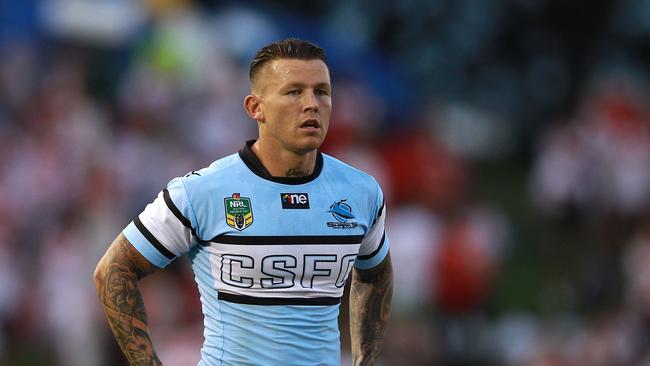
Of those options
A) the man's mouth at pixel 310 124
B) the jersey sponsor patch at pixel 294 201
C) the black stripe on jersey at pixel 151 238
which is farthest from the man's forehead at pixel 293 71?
the black stripe on jersey at pixel 151 238

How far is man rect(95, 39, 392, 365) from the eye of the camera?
5.82 metres

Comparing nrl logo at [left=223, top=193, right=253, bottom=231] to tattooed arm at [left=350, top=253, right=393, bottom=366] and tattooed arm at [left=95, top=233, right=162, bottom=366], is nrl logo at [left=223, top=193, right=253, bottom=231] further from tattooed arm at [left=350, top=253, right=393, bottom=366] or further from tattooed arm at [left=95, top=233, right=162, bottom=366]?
tattooed arm at [left=350, top=253, right=393, bottom=366]

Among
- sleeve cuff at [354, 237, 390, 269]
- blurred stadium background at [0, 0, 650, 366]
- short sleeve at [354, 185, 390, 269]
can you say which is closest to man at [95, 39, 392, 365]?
short sleeve at [354, 185, 390, 269]

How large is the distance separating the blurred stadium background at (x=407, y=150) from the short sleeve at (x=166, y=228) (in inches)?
194

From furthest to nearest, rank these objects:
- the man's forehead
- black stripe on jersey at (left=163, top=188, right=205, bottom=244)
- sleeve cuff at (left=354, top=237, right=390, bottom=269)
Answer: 1. sleeve cuff at (left=354, top=237, right=390, bottom=269)
2. the man's forehead
3. black stripe on jersey at (left=163, top=188, right=205, bottom=244)

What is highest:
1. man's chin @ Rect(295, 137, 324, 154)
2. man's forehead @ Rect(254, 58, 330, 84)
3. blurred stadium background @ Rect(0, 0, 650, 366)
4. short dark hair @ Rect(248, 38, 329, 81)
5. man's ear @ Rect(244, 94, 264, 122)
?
short dark hair @ Rect(248, 38, 329, 81)

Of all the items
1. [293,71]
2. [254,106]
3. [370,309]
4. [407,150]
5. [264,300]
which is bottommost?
[407,150]

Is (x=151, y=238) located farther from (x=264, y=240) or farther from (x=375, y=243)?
(x=375, y=243)

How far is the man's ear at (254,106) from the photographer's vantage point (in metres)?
6.01

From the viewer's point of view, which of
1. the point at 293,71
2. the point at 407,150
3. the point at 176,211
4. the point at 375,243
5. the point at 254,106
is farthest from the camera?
the point at 407,150

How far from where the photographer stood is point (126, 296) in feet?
19.3

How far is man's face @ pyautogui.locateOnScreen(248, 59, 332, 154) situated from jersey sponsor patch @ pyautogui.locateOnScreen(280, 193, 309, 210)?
183 millimetres

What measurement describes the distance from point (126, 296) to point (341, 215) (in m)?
0.95

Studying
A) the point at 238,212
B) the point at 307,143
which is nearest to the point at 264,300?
the point at 238,212
